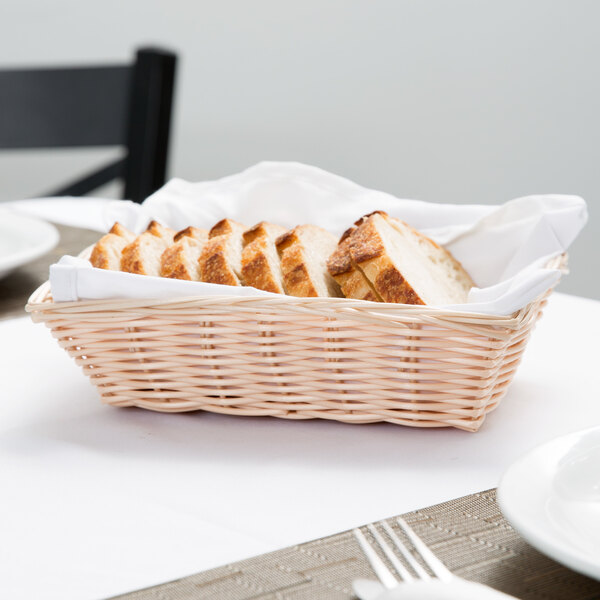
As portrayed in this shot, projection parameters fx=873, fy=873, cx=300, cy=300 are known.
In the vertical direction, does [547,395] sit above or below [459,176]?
above

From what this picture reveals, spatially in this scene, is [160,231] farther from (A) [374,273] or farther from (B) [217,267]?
(A) [374,273]

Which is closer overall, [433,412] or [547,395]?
[433,412]

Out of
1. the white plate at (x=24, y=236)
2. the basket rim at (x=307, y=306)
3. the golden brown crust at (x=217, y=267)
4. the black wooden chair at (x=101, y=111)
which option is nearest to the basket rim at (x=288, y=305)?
the basket rim at (x=307, y=306)

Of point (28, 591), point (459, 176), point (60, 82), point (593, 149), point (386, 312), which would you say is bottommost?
point (459, 176)

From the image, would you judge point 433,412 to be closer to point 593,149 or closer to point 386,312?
point 386,312

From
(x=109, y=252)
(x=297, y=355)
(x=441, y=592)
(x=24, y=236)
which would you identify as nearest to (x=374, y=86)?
(x=24, y=236)

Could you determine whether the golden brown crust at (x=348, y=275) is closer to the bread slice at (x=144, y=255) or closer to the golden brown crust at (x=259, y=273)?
the golden brown crust at (x=259, y=273)

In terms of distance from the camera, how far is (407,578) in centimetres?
50

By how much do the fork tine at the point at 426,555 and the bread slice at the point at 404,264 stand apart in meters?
0.27

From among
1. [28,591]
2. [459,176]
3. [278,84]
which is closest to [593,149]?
[459,176]

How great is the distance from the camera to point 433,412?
0.81m

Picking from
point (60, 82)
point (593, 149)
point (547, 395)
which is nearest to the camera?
point (547, 395)

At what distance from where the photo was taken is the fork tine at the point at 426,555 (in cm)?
51

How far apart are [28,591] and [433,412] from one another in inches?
15.7
